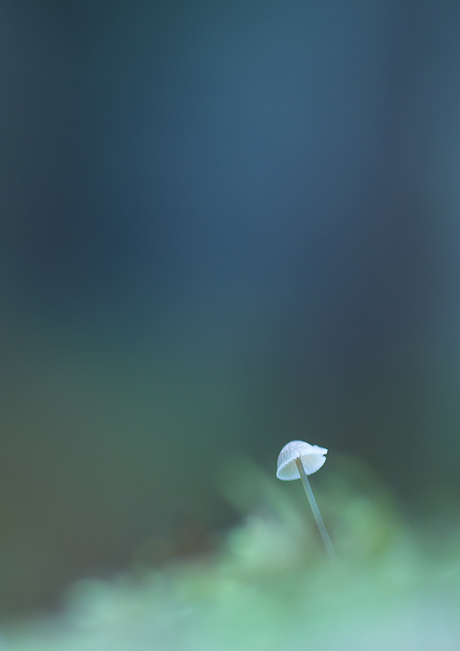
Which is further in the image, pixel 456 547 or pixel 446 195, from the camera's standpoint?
pixel 446 195

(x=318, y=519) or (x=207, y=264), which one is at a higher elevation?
(x=207, y=264)

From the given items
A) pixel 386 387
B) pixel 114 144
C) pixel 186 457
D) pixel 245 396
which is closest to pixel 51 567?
pixel 186 457

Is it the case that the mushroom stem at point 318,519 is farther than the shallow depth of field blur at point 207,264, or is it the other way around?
the shallow depth of field blur at point 207,264

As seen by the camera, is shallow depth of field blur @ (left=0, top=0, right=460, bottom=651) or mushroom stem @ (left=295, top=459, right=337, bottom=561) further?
shallow depth of field blur @ (left=0, top=0, right=460, bottom=651)

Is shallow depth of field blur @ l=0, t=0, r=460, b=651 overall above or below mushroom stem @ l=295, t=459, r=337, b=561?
above

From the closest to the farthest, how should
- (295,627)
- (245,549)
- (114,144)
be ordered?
1. (295,627)
2. (245,549)
3. (114,144)

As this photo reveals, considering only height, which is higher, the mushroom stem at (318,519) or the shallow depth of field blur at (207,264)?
the shallow depth of field blur at (207,264)

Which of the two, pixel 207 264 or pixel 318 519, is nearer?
pixel 318 519

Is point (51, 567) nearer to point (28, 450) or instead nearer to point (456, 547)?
point (28, 450)
